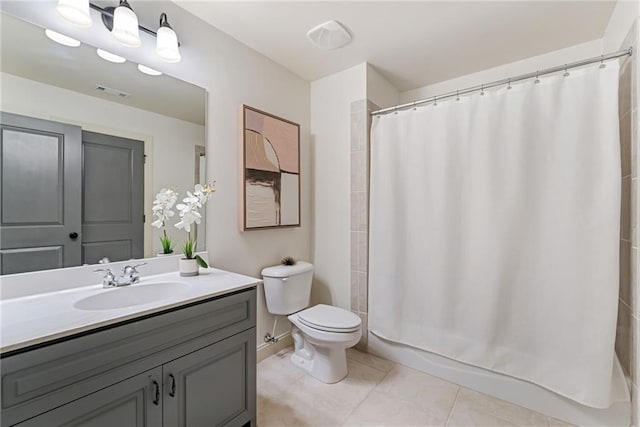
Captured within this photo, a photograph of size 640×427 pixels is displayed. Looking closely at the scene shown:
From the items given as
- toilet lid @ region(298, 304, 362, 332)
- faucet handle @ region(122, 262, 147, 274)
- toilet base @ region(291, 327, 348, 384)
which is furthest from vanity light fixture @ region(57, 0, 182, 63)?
toilet base @ region(291, 327, 348, 384)

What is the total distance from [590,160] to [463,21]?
1.05m

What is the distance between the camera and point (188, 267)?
1515 mm

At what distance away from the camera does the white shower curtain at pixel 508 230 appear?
1.40m

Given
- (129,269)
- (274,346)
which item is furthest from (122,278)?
(274,346)

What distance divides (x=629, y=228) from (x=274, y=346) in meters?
2.25

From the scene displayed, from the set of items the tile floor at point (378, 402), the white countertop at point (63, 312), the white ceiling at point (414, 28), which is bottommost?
the tile floor at point (378, 402)

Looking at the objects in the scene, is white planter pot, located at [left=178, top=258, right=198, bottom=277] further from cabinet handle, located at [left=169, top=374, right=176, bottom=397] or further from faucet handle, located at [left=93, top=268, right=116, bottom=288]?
cabinet handle, located at [left=169, top=374, right=176, bottom=397]

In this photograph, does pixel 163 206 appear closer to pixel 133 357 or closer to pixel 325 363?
pixel 133 357

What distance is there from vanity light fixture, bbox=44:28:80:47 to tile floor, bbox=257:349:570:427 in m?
2.02

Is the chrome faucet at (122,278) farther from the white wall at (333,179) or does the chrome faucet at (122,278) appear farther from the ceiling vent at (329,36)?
the ceiling vent at (329,36)

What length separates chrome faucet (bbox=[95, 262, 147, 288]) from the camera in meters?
1.28

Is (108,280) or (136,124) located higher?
(136,124)

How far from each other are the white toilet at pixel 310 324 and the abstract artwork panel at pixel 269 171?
0.39 meters

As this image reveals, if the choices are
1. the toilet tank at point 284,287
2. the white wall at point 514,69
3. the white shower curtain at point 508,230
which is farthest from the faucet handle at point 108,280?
the white wall at point 514,69
